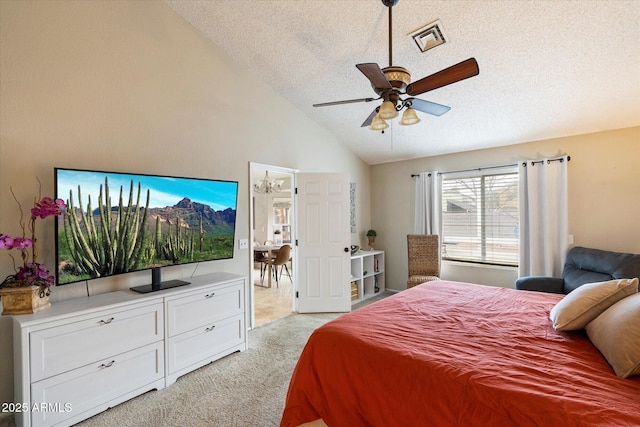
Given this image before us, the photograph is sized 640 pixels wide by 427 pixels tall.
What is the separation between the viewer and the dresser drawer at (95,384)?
1.85 meters

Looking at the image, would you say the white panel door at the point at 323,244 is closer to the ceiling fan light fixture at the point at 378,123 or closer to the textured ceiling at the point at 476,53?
the textured ceiling at the point at 476,53

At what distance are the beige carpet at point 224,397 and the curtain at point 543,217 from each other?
10.6 ft

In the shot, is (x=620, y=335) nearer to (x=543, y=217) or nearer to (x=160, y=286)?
(x=543, y=217)

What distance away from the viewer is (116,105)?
8.39 ft

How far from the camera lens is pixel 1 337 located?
2025mm

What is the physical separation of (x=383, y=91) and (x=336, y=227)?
8.32 ft

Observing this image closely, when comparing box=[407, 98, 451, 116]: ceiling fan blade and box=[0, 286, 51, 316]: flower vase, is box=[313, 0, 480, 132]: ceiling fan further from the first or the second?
box=[0, 286, 51, 316]: flower vase

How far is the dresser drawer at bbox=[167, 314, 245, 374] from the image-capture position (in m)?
2.49

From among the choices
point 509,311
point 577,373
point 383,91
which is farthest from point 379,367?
point 383,91

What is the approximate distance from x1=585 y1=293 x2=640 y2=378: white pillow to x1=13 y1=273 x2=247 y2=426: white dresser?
2.75m

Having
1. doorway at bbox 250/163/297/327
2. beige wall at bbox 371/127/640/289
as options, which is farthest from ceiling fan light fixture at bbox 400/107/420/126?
doorway at bbox 250/163/297/327

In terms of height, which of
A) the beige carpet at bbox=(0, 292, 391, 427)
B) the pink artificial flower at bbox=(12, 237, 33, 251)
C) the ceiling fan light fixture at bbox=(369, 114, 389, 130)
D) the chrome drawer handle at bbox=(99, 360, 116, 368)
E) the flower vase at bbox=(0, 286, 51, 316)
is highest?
the ceiling fan light fixture at bbox=(369, 114, 389, 130)

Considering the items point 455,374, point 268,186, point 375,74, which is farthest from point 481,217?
point 268,186

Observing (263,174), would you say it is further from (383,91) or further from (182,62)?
(383,91)
